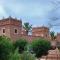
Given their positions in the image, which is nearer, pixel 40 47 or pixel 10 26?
pixel 40 47

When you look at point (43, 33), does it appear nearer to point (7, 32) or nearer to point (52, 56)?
point (7, 32)

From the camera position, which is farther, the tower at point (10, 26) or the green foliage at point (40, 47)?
the tower at point (10, 26)

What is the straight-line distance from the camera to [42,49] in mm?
37781

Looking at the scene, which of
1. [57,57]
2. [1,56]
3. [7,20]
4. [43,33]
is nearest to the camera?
[1,56]

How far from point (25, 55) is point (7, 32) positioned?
106 ft

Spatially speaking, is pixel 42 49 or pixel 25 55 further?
pixel 42 49

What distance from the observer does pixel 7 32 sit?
54094mm

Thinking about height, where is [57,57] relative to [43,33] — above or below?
below

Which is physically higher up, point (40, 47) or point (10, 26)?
point (10, 26)

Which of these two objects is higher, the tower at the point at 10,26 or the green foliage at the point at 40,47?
the tower at the point at 10,26

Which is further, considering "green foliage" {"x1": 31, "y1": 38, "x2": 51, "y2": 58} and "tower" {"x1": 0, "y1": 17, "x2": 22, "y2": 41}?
"tower" {"x1": 0, "y1": 17, "x2": 22, "y2": 41}

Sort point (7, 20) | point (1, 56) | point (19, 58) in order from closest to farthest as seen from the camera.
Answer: point (1, 56) → point (19, 58) → point (7, 20)

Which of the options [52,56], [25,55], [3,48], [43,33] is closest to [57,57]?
[52,56]

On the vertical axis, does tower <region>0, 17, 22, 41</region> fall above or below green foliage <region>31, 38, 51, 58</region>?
above
